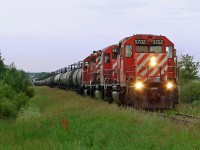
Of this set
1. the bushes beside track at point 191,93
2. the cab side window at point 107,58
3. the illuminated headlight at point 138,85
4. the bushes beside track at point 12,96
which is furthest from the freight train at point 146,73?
the bushes beside track at point 191,93

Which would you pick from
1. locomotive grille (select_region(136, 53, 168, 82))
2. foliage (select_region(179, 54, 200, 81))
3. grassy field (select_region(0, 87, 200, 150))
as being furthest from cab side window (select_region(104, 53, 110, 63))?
foliage (select_region(179, 54, 200, 81))

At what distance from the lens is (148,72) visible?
18.5 metres

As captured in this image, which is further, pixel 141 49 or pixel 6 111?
pixel 6 111

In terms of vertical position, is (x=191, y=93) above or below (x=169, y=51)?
below

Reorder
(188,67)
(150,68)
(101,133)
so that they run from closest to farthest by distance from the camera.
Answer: (101,133), (150,68), (188,67)

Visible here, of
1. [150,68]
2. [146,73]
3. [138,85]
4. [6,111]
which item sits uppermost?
[150,68]

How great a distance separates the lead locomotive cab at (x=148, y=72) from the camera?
1778cm

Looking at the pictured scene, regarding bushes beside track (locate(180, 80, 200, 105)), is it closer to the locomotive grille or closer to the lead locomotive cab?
the lead locomotive cab

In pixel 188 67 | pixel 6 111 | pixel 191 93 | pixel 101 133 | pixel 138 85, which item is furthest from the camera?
pixel 188 67

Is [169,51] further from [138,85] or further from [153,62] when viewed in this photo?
[138,85]

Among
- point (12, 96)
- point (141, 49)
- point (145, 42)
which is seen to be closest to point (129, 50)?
point (141, 49)

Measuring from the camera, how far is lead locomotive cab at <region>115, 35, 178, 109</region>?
1778 cm

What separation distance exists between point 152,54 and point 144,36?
98 centimetres

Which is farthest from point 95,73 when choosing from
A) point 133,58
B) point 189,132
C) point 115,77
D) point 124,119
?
point 189,132
